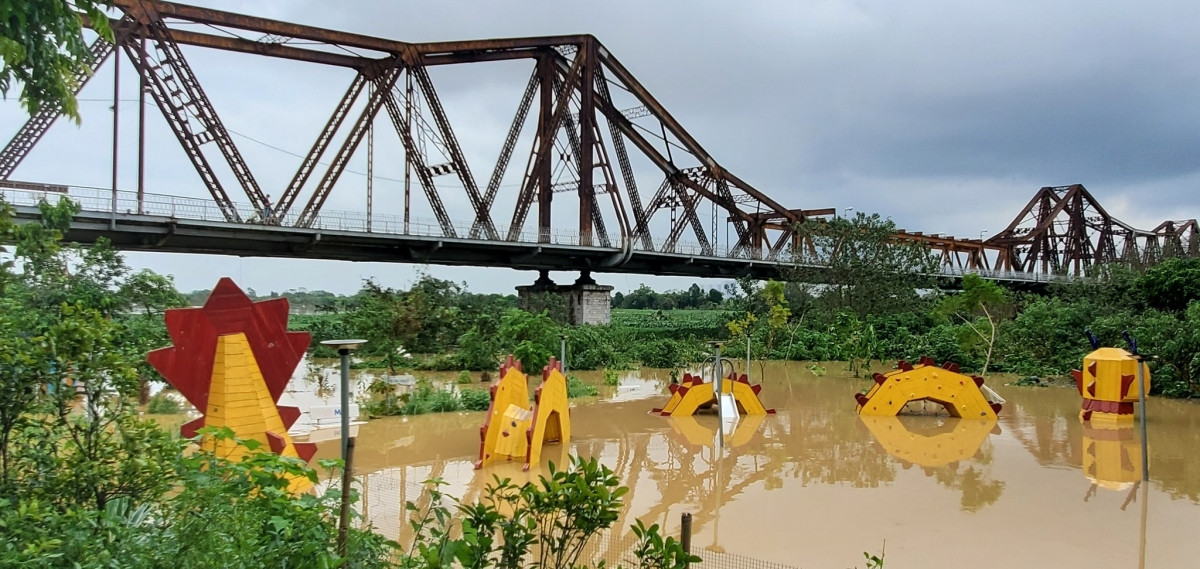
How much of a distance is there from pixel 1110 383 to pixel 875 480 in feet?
19.5

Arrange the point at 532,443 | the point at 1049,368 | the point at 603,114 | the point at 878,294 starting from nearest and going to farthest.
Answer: the point at 532,443 < the point at 1049,368 < the point at 878,294 < the point at 603,114

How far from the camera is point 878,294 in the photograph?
28.0 m

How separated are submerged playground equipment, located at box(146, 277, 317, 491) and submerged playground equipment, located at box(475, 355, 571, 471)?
Answer: 2.53 m

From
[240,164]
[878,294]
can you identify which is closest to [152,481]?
[240,164]

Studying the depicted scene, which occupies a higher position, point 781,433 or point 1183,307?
point 1183,307

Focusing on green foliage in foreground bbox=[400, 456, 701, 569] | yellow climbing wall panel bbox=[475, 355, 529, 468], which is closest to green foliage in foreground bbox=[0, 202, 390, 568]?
green foliage in foreground bbox=[400, 456, 701, 569]

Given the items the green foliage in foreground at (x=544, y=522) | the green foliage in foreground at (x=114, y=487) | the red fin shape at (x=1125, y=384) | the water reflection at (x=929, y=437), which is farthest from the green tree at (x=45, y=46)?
the red fin shape at (x=1125, y=384)

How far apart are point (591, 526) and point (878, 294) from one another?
27114 mm

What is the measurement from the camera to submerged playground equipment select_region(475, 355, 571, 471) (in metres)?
8.39

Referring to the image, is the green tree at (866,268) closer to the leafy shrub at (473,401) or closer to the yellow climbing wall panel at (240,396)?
the leafy shrub at (473,401)

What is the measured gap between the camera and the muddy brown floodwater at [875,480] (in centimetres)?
590

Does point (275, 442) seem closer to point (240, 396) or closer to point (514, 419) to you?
point (240, 396)

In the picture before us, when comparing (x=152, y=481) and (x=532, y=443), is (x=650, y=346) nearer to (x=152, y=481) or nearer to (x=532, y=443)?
(x=532, y=443)

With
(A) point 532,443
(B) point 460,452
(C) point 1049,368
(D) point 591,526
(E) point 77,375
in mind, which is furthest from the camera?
(C) point 1049,368
